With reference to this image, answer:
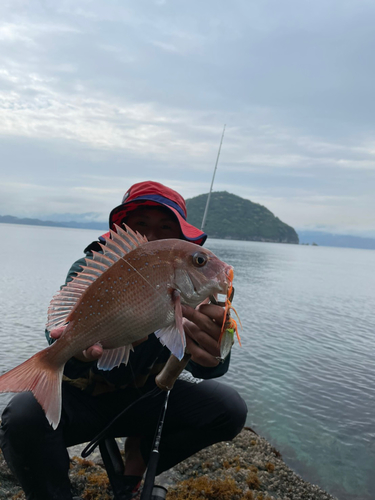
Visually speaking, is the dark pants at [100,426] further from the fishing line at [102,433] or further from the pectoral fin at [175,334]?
the pectoral fin at [175,334]

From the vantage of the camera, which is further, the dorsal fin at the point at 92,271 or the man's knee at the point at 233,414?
the man's knee at the point at 233,414

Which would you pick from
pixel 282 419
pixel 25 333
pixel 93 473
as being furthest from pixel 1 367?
pixel 282 419

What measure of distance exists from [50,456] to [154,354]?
127 cm

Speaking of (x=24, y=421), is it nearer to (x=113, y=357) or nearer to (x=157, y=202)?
(x=113, y=357)

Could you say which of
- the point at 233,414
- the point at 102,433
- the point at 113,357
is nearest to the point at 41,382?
the point at 113,357

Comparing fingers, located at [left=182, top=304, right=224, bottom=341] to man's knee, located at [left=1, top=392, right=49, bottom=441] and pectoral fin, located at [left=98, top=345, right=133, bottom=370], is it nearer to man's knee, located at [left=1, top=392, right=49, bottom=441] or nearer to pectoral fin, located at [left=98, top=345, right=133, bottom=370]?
pectoral fin, located at [left=98, top=345, right=133, bottom=370]

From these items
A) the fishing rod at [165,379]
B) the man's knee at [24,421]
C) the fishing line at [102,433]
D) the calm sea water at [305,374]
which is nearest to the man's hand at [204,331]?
the fishing rod at [165,379]

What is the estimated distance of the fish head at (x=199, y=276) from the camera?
247 cm

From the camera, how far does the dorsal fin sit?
270cm

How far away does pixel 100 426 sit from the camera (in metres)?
3.58

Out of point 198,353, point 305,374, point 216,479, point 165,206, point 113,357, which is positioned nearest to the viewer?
point 113,357

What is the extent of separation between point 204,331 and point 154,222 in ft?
5.74

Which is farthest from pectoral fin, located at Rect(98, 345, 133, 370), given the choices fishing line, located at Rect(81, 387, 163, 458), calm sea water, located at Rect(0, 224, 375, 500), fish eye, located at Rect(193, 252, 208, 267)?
calm sea water, located at Rect(0, 224, 375, 500)

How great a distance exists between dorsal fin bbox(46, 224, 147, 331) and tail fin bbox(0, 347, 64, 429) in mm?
301
